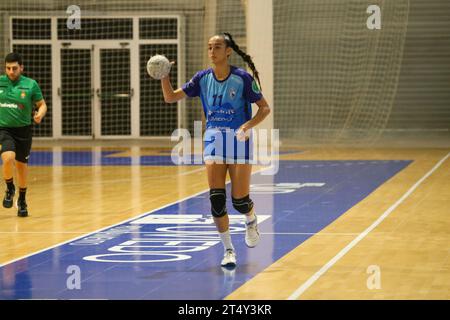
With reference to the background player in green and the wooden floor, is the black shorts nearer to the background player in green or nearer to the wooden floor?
the background player in green

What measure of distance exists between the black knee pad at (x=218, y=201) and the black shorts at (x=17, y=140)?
4.82 meters

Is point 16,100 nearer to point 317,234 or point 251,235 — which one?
point 317,234

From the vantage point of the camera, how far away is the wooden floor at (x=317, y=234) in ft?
29.0

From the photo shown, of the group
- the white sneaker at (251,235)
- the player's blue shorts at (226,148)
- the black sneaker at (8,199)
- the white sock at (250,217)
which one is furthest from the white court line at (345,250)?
the black sneaker at (8,199)

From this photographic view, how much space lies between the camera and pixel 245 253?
10758 mm

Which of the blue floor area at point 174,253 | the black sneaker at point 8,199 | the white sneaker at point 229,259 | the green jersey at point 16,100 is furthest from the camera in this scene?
the black sneaker at point 8,199

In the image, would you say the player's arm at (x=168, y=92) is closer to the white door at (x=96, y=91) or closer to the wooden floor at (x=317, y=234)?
the wooden floor at (x=317, y=234)

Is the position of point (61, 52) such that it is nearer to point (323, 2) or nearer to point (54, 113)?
point (54, 113)

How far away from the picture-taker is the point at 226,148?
380 inches

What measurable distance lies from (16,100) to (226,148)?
500 cm

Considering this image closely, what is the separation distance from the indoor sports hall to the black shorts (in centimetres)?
43

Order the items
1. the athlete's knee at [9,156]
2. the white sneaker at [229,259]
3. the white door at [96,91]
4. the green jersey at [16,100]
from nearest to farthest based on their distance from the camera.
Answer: the white sneaker at [229,259]
the athlete's knee at [9,156]
the green jersey at [16,100]
the white door at [96,91]

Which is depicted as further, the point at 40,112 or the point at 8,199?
the point at 8,199

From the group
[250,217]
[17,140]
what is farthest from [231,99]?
[17,140]
